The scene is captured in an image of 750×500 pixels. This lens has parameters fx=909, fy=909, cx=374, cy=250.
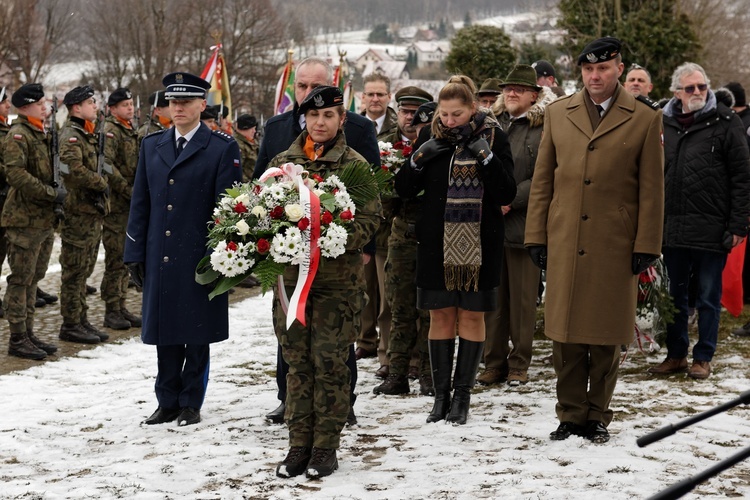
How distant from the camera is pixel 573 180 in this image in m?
5.54

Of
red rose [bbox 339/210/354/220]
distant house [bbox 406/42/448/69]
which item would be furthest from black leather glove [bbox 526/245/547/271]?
distant house [bbox 406/42/448/69]

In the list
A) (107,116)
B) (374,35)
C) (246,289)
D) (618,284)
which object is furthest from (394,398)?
(374,35)

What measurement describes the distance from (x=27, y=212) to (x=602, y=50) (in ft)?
18.6

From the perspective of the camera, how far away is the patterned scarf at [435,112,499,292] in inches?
234

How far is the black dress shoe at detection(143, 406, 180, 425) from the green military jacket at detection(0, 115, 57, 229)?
3.26 meters

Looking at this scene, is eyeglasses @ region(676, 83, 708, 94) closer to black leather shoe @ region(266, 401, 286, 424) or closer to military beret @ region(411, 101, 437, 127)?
military beret @ region(411, 101, 437, 127)

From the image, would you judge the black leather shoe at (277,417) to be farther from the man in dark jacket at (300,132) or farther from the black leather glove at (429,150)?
the black leather glove at (429,150)

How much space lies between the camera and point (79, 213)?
364 inches

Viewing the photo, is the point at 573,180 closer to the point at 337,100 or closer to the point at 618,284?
the point at 618,284

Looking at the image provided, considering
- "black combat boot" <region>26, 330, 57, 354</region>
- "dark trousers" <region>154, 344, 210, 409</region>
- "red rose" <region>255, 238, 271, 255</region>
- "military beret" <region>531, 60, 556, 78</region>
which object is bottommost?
"black combat boot" <region>26, 330, 57, 354</region>

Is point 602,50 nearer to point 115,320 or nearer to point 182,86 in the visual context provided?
point 182,86

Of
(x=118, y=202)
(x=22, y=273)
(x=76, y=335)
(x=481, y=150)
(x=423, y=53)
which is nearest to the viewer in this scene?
(x=481, y=150)

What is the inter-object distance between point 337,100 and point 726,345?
526cm

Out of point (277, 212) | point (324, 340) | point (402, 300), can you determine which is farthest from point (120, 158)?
point (324, 340)
